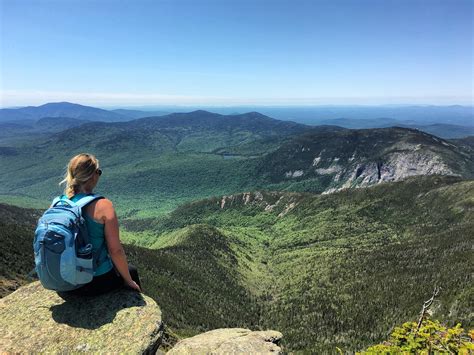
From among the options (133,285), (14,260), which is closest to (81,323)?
(133,285)

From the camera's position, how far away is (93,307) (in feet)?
39.3

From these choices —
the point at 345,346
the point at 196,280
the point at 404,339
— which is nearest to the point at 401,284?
the point at 345,346

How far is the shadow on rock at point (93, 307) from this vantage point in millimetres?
11508

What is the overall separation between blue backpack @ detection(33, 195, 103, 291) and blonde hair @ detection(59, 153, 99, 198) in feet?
1.89

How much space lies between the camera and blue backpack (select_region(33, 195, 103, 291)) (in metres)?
10.1

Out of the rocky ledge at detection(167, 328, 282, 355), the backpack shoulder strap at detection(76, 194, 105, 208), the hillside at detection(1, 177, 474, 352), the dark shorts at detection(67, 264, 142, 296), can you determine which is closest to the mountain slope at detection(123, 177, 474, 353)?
the hillside at detection(1, 177, 474, 352)

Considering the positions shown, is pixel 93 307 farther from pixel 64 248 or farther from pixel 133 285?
pixel 64 248

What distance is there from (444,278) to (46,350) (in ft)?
335

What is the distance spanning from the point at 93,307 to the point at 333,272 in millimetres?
120163

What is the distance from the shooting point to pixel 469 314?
65.4 meters

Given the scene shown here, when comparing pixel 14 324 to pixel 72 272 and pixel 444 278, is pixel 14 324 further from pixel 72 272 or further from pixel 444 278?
pixel 444 278

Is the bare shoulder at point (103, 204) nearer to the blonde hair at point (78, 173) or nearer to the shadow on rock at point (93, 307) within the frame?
the blonde hair at point (78, 173)

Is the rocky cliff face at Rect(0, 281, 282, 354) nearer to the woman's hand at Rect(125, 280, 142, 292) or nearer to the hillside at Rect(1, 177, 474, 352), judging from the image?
the woman's hand at Rect(125, 280, 142, 292)

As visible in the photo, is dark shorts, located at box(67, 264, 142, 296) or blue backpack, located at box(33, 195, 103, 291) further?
dark shorts, located at box(67, 264, 142, 296)
